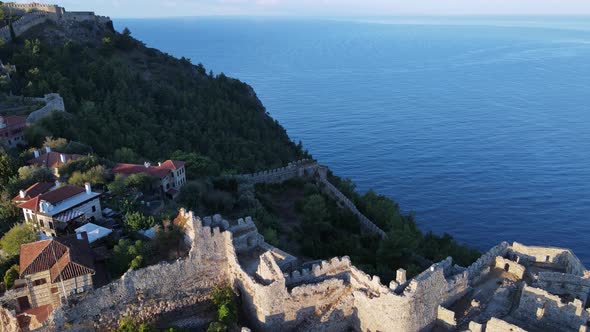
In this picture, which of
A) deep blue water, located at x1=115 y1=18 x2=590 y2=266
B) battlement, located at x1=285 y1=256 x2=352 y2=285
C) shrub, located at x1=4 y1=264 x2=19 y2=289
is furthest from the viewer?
deep blue water, located at x1=115 y1=18 x2=590 y2=266

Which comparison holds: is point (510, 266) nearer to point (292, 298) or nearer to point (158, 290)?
point (292, 298)

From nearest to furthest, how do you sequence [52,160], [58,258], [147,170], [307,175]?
[58,258]
[52,160]
[147,170]
[307,175]

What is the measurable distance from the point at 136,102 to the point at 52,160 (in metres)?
28.7

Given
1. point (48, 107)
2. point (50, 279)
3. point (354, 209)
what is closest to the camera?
point (50, 279)

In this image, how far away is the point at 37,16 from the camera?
227 feet

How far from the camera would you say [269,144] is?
209 ft

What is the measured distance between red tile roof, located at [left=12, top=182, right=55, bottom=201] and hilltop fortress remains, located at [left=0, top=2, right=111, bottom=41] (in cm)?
4576

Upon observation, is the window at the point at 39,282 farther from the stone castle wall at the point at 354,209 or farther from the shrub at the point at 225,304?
the stone castle wall at the point at 354,209

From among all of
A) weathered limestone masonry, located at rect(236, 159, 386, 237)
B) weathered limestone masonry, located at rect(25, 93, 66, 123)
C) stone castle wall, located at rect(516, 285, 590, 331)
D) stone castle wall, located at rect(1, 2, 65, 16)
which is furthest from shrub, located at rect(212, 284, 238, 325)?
stone castle wall, located at rect(1, 2, 65, 16)

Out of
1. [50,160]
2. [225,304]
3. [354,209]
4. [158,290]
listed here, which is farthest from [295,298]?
[354,209]

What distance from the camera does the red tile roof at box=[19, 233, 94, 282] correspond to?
→ 18.1 metres

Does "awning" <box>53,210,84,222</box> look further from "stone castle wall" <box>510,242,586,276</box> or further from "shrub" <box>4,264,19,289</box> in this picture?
"stone castle wall" <box>510,242,586,276</box>

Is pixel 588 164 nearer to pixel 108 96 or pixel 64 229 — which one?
pixel 108 96

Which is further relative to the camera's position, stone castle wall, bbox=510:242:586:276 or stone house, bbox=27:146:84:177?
stone house, bbox=27:146:84:177
